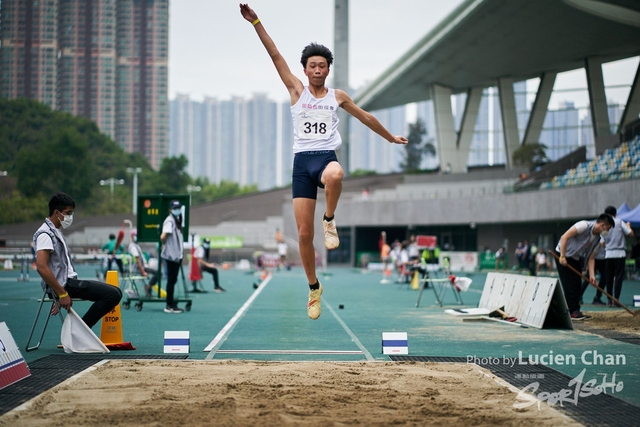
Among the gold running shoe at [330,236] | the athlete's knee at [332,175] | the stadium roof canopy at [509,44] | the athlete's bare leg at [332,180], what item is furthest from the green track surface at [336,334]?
the stadium roof canopy at [509,44]

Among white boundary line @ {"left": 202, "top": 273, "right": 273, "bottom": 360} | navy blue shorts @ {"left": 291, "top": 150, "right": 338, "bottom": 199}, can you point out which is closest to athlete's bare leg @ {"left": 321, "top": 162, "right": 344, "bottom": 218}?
navy blue shorts @ {"left": 291, "top": 150, "right": 338, "bottom": 199}

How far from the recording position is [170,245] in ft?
51.5

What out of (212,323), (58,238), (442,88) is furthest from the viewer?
(442,88)

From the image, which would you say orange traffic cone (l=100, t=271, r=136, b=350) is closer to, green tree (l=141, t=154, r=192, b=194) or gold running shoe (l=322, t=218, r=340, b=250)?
gold running shoe (l=322, t=218, r=340, b=250)

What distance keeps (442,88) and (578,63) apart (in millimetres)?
12001

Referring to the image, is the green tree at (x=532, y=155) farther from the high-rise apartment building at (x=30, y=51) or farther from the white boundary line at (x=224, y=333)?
the white boundary line at (x=224, y=333)

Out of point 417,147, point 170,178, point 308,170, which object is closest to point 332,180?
point 308,170

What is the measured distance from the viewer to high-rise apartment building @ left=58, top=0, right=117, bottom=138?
124312 mm

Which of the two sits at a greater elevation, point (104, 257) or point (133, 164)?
point (133, 164)

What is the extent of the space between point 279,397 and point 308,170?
2.38 metres

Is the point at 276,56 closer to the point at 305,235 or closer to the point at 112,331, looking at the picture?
the point at 305,235

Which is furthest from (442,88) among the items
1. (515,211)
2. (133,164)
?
(133,164)

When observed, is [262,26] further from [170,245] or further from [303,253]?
[170,245]

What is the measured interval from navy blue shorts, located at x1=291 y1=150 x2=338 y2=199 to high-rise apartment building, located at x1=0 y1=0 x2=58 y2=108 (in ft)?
204
